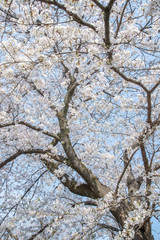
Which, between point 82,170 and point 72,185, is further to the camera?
point 72,185

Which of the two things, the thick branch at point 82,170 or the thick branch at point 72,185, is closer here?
the thick branch at point 82,170

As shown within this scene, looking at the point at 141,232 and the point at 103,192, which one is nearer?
the point at 141,232

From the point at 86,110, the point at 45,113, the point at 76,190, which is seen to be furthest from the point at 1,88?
the point at 76,190

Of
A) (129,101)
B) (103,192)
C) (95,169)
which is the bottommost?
(103,192)

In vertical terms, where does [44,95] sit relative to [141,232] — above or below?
above

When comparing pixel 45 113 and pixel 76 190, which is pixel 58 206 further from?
pixel 45 113

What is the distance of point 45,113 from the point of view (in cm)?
593

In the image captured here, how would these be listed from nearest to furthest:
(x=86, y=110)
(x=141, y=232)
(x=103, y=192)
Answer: (x=141, y=232) < (x=103, y=192) < (x=86, y=110)

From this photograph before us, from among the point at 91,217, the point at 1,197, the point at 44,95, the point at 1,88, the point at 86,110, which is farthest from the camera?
the point at 86,110

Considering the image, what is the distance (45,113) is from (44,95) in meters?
0.69

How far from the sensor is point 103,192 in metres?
4.54

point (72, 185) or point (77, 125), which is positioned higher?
point (77, 125)

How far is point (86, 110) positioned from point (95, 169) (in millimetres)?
1847

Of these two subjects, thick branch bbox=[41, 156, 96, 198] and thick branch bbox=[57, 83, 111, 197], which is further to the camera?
thick branch bbox=[41, 156, 96, 198]
